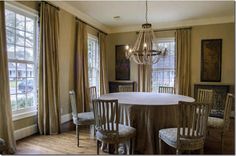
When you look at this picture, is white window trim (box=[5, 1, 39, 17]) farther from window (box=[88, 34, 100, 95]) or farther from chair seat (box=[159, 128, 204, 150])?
chair seat (box=[159, 128, 204, 150])

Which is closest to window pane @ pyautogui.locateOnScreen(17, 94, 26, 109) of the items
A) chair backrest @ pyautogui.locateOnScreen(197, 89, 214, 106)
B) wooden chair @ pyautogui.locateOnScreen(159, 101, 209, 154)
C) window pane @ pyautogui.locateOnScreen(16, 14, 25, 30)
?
window pane @ pyautogui.locateOnScreen(16, 14, 25, 30)

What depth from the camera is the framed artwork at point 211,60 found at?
208 inches

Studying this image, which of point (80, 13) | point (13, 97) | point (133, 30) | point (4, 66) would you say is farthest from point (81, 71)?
point (133, 30)

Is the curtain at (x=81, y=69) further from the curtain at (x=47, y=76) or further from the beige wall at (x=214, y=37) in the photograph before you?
the beige wall at (x=214, y=37)

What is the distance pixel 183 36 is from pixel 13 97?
461 cm

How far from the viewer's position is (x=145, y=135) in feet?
8.92

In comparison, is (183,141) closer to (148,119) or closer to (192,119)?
(192,119)

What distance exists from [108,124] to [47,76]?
73.0 inches

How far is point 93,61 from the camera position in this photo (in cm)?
573

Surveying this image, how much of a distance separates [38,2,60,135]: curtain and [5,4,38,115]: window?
0.53ft

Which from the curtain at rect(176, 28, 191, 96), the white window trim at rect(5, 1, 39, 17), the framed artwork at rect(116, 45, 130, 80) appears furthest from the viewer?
the framed artwork at rect(116, 45, 130, 80)

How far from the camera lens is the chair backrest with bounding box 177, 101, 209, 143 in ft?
6.99

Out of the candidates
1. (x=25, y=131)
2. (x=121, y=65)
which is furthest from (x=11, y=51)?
(x=121, y=65)

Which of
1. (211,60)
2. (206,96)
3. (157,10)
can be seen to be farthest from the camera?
(211,60)
